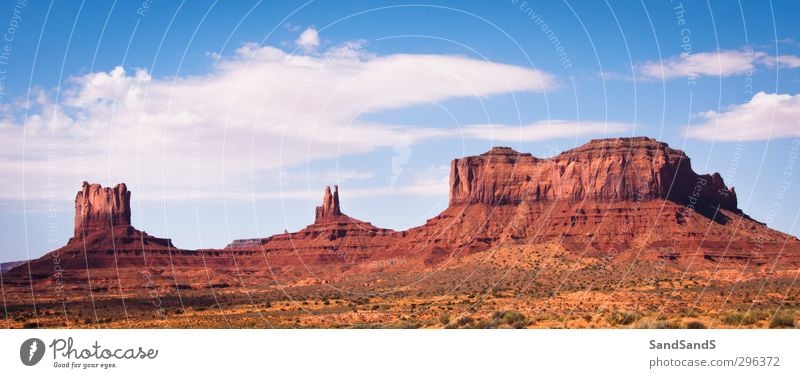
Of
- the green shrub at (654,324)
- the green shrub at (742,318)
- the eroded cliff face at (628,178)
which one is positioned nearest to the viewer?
the green shrub at (654,324)

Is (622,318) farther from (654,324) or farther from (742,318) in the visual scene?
(654,324)

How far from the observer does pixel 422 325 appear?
4862cm

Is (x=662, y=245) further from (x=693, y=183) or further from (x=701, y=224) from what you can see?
(x=693, y=183)

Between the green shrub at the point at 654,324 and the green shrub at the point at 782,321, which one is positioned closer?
the green shrub at the point at 654,324

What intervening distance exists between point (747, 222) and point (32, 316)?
134 metres

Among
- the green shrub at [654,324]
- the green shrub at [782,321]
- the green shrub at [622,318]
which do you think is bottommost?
the green shrub at [782,321]

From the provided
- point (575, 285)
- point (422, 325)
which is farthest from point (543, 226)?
point (422, 325)

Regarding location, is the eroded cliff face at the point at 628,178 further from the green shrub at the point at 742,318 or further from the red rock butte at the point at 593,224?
the green shrub at the point at 742,318
